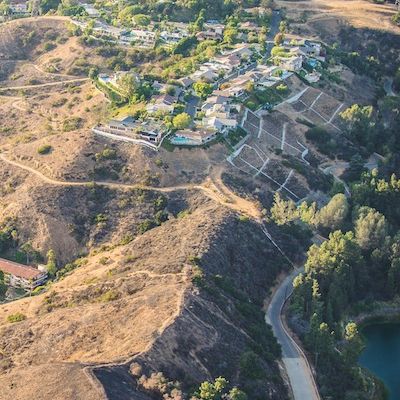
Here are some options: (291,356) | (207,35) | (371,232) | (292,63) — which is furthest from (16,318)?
(207,35)

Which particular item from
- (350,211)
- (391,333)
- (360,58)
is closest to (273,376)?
(391,333)

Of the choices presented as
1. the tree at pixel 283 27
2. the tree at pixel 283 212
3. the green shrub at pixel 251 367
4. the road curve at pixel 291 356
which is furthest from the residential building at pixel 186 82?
the green shrub at pixel 251 367

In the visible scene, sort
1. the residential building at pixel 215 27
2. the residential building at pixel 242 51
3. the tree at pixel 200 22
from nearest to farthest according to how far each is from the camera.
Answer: the residential building at pixel 242 51 < the residential building at pixel 215 27 < the tree at pixel 200 22

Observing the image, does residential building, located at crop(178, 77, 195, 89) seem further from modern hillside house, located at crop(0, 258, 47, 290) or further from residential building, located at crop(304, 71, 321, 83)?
modern hillside house, located at crop(0, 258, 47, 290)

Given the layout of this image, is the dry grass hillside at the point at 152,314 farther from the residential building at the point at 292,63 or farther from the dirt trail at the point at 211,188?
the residential building at the point at 292,63

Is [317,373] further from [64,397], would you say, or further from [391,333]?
[64,397]

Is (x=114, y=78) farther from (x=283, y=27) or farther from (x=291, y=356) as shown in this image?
(x=291, y=356)
